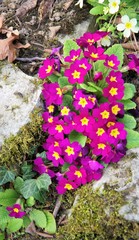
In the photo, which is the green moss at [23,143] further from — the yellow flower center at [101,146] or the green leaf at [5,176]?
the yellow flower center at [101,146]

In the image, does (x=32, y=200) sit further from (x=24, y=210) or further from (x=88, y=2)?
(x=88, y=2)

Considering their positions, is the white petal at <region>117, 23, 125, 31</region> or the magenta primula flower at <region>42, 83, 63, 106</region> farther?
the white petal at <region>117, 23, 125, 31</region>

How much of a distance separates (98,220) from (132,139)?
0.70m

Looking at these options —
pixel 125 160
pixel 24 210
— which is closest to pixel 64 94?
pixel 125 160

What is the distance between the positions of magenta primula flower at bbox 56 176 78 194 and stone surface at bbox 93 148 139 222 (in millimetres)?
180

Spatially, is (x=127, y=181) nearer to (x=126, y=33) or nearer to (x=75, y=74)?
(x=75, y=74)

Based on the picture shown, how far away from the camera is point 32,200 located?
3762mm

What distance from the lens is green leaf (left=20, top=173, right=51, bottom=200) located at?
3699 millimetres

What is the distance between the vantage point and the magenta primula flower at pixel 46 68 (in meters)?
3.85

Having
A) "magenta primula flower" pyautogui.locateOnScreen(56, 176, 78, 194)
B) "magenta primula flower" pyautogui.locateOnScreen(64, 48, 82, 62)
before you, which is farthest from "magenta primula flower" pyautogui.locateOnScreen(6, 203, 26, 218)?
"magenta primula flower" pyautogui.locateOnScreen(64, 48, 82, 62)

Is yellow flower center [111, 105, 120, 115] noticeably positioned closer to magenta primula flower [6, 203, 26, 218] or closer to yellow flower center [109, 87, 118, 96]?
yellow flower center [109, 87, 118, 96]

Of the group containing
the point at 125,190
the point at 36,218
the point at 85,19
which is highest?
the point at 85,19

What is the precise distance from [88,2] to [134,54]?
720mm

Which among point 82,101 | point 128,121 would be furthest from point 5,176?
point 128,121
